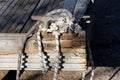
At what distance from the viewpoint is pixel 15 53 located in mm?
4203

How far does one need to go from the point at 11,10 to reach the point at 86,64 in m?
1.65

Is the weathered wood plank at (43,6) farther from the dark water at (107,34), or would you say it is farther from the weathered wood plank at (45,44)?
the dark water at (107,34)

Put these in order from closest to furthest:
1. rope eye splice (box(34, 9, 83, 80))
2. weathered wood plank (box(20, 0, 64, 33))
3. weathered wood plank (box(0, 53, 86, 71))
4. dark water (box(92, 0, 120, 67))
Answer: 1. rope eye splice (box(34, 9, 83, 80))
2. weathered wood plank (box(0, 53, 86, 71))
3. weathered wood plank (box(20, 0, 64, 33))
4. dark water (box(92, 0, 120, 67))

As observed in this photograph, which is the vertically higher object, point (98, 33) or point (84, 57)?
point (84, 57)

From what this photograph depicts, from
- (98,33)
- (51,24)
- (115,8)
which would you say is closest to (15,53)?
(51,24)

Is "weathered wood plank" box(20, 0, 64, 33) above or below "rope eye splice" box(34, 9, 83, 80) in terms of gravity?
below

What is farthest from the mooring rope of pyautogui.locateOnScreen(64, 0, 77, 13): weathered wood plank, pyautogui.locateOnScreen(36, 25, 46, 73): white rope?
pyautogui.locateOnScreen(64, 0, 77, 13): weathered wood plank

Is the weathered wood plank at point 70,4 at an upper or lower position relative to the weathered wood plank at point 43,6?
upper

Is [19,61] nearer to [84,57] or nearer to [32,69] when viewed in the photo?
[32,69]

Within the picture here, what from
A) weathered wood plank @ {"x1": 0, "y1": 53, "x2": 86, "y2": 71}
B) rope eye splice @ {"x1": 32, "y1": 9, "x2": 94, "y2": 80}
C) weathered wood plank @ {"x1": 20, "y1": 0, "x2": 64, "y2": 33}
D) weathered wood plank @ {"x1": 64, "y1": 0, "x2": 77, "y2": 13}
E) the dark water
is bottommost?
the dark water

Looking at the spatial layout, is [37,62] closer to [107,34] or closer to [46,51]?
[46,51]

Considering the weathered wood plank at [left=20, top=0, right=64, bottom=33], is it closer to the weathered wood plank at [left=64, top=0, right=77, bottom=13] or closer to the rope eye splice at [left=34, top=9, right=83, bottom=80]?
the weathered wood plank at [left=64, top=0, right=77, bottom=13]

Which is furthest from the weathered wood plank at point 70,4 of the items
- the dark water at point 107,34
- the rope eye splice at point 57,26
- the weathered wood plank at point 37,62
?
the dark water at point 107,34

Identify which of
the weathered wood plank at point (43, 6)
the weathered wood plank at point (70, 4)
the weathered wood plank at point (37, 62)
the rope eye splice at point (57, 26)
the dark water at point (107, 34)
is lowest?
the dark water at point (107, 34)
